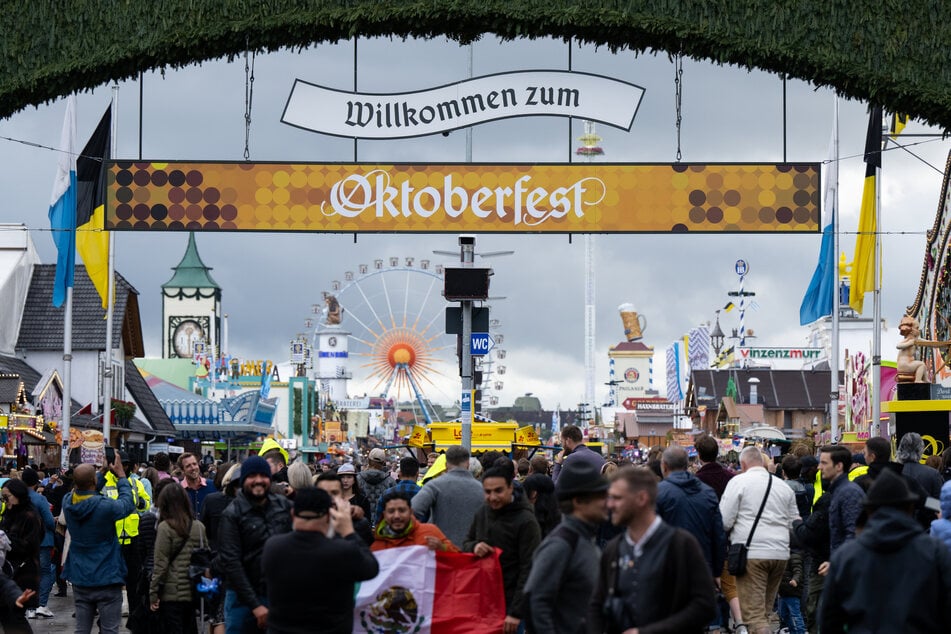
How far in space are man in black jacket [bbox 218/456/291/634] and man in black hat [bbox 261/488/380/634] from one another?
199 centimetres

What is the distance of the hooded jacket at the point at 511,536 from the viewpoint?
10352mm

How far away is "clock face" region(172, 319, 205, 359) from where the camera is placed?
6742 inches

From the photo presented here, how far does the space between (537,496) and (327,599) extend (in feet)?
→ 14.7

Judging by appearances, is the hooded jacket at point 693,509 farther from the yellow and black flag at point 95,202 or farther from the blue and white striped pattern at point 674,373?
the blue and white striped pattern at point 674,373

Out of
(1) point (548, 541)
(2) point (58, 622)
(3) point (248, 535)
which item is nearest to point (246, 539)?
(3) point (248, 535)

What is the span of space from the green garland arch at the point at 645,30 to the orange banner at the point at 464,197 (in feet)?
11.6

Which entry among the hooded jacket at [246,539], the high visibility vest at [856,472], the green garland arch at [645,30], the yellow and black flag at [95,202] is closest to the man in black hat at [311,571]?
the hooded jacket at [246,539]

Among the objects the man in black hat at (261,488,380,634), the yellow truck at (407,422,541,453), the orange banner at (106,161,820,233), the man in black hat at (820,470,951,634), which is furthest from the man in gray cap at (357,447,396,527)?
the yellow truck at (407,422,541,453)

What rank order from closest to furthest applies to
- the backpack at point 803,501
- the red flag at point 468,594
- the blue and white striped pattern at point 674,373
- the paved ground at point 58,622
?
the red flag at point 468,594 < the backpack at point 803,501 < the paved ground at point 58,622 < the blue and white striped pattern at point 674,373

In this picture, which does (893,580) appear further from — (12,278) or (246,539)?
(12,278)

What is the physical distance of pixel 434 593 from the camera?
1027cm

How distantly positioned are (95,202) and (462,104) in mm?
9290

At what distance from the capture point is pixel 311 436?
121000 mm

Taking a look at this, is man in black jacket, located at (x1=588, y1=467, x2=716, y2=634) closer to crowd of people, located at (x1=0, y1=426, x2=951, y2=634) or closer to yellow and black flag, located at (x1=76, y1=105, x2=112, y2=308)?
crowd of people, located at (x1=0, y1=426, x2=951, y2=634)
